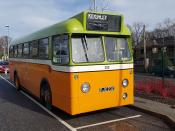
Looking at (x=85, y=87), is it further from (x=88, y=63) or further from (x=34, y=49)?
(x=34, y=49)

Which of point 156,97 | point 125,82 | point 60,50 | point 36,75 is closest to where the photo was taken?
point 60,50

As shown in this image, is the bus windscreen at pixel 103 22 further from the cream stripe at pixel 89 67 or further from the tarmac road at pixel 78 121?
the tarmac road at pixel 78 121

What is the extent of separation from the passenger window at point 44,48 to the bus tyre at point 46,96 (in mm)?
951

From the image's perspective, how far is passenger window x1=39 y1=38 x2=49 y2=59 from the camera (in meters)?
10.1

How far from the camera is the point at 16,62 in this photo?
15766 millimetres

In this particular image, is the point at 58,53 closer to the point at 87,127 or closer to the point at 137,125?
the point at 87,127

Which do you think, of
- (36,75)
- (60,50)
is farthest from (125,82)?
(36,75)

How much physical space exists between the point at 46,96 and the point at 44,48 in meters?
1.57

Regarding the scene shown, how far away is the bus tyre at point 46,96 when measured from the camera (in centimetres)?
999

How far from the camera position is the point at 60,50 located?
8.91 meters

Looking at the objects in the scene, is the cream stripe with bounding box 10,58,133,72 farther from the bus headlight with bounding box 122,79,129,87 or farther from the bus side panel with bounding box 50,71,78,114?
the bus headlight with bounding box 122,79,129,87

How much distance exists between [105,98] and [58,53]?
1854 millimetres

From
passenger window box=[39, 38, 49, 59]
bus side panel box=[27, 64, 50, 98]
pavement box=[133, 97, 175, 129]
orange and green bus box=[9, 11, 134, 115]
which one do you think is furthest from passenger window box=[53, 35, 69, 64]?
pavement box=[133, 97, 175, 129]

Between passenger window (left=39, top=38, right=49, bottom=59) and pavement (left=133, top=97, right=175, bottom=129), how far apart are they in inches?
129
